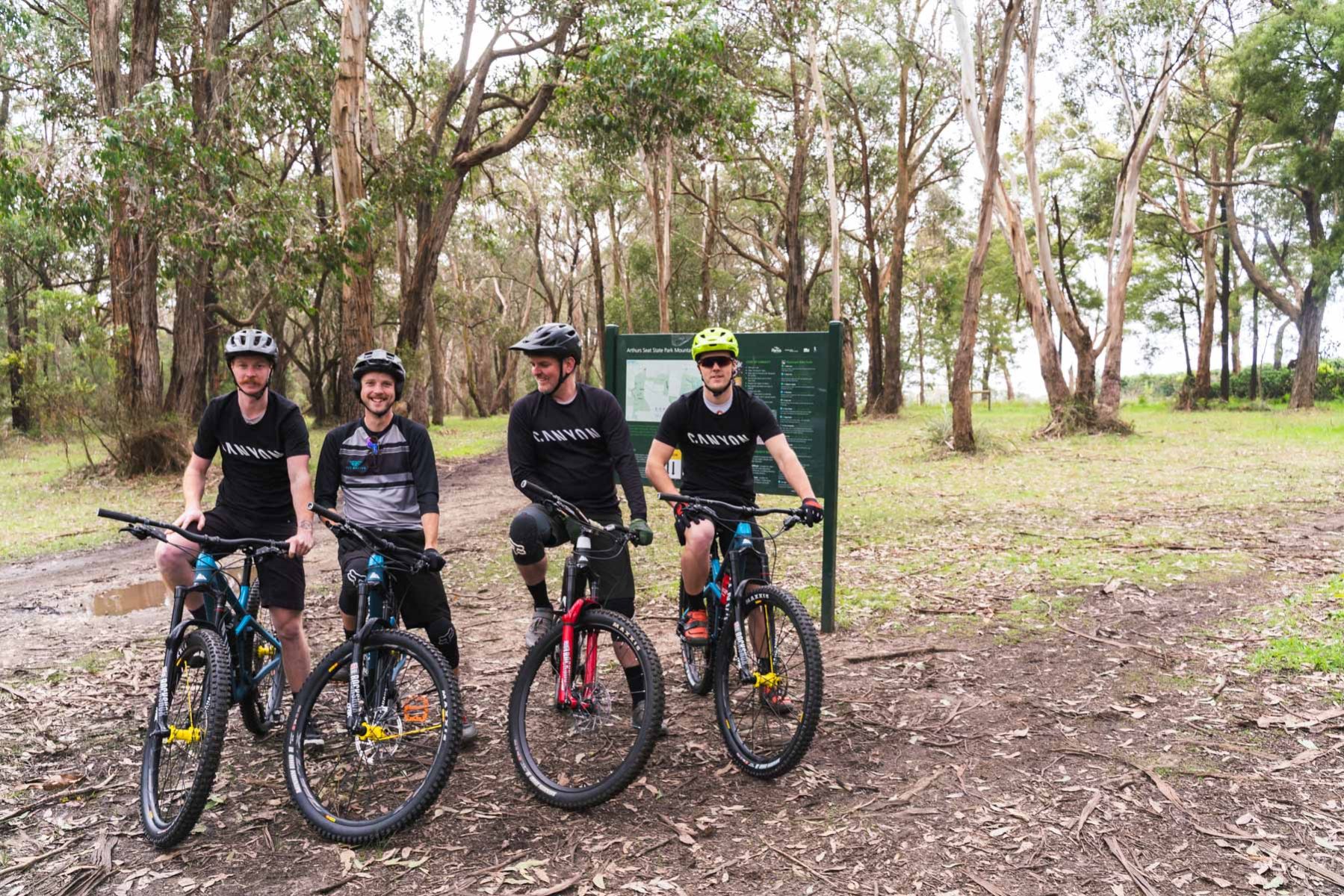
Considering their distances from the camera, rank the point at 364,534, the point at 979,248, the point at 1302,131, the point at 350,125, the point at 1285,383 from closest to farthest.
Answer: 1. the point at 364,534
2. the point at 350,125
3. the point at 979,248
4. the point at 1302,131
5. the point at 1285,383

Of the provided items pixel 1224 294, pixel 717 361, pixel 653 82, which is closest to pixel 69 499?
pixel 653 82

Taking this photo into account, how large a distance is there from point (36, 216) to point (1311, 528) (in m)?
15.4

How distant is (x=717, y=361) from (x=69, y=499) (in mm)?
13928

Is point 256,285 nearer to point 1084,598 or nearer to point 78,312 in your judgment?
point 78,312

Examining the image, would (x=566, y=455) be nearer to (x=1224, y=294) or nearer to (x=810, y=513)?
(x=810, y=513)

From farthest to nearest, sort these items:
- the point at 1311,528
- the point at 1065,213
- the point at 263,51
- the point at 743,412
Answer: the point at 1065,213
the point at 263,51
the point at 1311,528
the point at 743,412

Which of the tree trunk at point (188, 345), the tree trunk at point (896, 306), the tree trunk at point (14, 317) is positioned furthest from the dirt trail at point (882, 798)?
the tree trunk at point (14, 317)

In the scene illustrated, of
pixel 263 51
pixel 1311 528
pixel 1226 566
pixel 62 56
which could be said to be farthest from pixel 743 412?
pixel 62 56

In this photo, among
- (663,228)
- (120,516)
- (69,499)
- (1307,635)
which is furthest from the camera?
(663,228)

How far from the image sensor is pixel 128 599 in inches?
310

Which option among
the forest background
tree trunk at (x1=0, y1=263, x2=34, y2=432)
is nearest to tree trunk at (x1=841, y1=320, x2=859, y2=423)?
the forest background

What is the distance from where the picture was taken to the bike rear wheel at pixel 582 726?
371 centimetres

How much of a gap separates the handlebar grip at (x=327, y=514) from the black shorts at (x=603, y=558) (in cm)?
78

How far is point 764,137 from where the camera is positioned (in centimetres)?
2734
